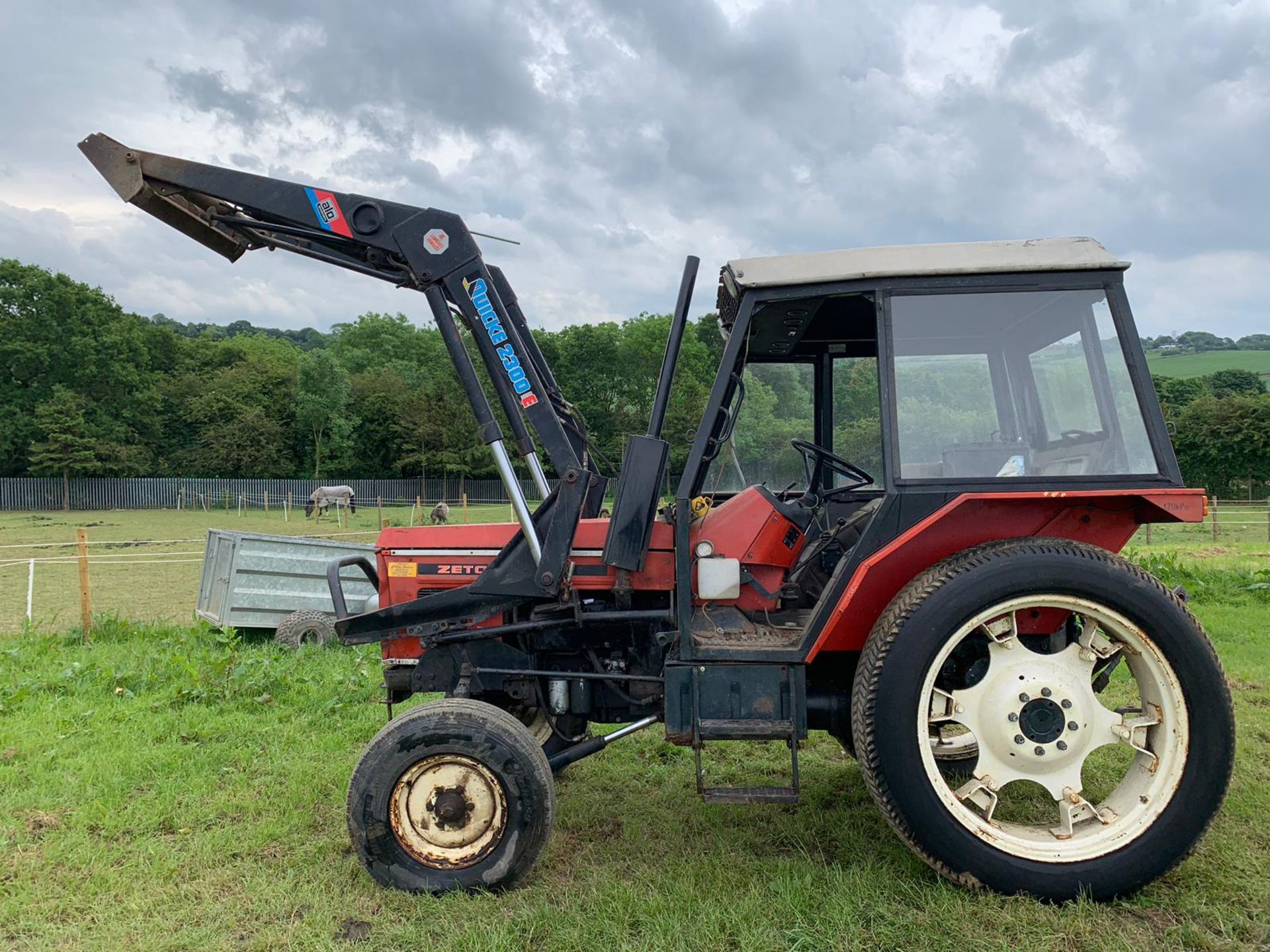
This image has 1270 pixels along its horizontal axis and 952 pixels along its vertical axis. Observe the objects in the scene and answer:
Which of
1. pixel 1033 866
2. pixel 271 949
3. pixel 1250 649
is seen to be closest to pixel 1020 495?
pixel 1033 866

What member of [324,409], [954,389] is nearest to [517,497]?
[954,389]

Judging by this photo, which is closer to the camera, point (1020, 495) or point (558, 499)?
point (1020, 495)

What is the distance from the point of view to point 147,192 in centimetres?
351

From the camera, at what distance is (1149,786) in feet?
9.99

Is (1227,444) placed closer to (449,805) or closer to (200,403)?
(449,805)

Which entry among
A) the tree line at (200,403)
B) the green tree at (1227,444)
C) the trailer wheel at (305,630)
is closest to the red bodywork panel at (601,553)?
the trailer wheel at (305,630)

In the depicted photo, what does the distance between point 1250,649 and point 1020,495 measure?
5.47 m

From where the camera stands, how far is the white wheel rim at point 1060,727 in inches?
118

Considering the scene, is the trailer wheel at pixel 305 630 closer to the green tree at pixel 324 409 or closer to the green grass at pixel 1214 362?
the green tree at pixel 324 409

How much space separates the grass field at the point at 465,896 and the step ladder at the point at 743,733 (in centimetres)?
35

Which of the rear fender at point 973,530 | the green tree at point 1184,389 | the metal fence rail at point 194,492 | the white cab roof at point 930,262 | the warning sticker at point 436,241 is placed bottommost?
the rear fender at point 973,530

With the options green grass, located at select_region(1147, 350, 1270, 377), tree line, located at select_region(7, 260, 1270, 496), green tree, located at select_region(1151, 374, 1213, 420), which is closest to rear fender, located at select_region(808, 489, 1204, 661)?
tree line, located at select_region(7, 260, 1270, 496)

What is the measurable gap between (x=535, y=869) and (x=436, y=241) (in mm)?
2639

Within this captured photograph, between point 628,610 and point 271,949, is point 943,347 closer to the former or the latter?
point 628,610
